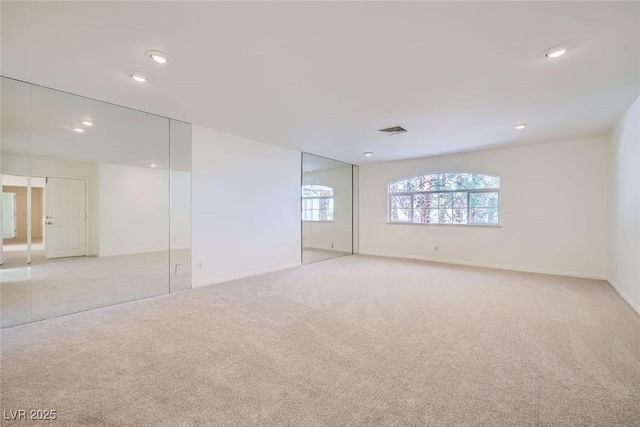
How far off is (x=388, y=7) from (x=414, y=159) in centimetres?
560

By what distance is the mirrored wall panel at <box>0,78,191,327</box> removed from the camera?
309cm

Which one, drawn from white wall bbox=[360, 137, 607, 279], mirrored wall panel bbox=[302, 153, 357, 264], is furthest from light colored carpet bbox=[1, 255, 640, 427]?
mirrored wall panel bbox=[302, 153, 357, 264]

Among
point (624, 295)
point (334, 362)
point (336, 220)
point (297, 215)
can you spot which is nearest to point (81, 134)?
point (297, 215)

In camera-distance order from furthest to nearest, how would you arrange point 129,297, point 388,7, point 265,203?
1. point 265,203
2. point 129,297
3. point 388,7

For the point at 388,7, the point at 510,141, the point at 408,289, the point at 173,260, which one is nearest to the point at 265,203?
the point at 173,260

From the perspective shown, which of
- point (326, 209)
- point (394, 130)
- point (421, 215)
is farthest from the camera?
point (326, 209)

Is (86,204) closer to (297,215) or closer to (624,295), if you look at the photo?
(297,215)

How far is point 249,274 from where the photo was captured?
5.20 m

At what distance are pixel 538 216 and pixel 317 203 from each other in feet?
15.1

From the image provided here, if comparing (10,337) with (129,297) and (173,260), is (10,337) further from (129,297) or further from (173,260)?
(173,260)

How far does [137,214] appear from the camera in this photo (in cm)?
420

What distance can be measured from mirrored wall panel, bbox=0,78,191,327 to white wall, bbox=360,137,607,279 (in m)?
5.50

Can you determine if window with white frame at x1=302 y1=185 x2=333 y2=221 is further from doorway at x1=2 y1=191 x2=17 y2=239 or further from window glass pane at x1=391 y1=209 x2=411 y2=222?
doorway at x1=2 y1=191 x2=17 y2=239

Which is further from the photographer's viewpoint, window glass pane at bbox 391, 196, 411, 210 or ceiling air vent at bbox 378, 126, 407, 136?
window glass pane at bbox 391, 196, 411, 210
